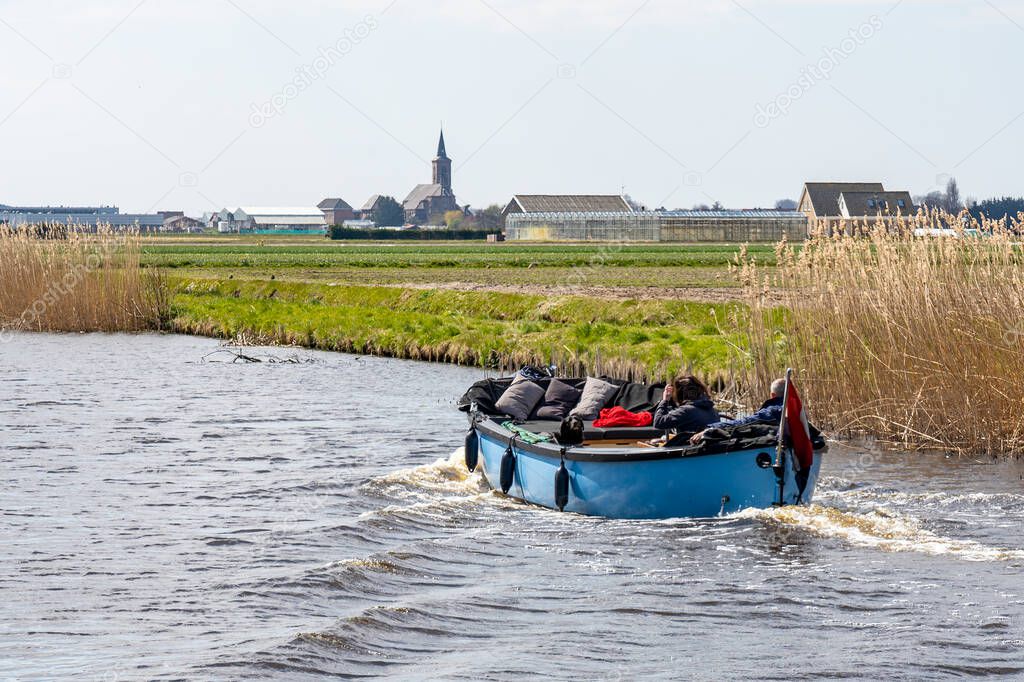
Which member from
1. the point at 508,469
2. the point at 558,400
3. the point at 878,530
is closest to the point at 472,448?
the point at 508,469

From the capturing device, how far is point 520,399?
20.3 m

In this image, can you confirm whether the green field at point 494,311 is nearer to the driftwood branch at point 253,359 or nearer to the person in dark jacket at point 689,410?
the driftwood branch at point 253,359

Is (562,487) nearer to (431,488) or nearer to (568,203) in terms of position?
(431,488)

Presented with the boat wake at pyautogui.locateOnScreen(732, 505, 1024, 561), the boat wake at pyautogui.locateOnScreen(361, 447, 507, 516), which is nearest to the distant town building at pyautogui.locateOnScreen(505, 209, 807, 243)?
the boat wake at pyautogui.locateOnScreen(361, 447, 507, 516)

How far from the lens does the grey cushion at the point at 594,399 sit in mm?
19328

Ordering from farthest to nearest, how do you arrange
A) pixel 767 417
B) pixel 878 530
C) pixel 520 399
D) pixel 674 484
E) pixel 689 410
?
pixel 520 399 → pixel 689 410 → pixel 767 417 → pixel 674 484 → pixel 878 530

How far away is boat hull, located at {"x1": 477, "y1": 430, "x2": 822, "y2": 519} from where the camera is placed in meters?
14.5

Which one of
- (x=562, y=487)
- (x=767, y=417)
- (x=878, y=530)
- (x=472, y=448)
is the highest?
(x=767, y=417)

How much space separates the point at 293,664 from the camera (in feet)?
33.8

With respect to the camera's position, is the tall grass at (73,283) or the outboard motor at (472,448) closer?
the outboard motor at (472,448)

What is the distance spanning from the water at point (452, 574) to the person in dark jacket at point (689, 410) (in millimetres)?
1369

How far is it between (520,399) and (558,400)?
1.97 ft

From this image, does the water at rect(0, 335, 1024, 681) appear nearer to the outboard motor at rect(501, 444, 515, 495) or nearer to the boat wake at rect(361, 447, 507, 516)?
the boat wake at rect(361, 447, 507, 516)

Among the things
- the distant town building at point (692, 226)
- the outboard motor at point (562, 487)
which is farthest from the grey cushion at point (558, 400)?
the distant town building at point (692, 226)
